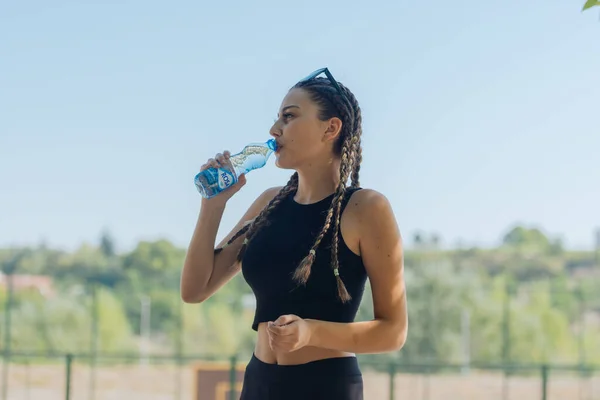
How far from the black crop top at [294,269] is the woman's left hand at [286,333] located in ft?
0.53

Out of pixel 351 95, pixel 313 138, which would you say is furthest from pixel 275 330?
pixel 351 95

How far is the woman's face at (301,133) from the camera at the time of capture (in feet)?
5.39

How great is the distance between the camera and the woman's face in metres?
1.64

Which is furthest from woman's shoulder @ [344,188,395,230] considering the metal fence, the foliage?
the foliage

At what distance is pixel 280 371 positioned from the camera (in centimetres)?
154

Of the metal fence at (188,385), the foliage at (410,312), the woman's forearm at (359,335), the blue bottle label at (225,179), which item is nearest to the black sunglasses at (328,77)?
the blue bottle label at (225,179)

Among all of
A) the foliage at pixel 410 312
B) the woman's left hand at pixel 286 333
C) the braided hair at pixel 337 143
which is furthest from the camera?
the foliage at pixel 410 312

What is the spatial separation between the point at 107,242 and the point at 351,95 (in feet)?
100

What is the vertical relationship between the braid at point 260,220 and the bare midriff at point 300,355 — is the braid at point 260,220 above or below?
above

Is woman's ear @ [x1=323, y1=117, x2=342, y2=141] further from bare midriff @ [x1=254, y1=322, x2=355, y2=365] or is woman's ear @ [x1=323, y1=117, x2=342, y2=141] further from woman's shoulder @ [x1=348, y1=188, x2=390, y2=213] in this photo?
bare midriff @ [x1=254, y1=322, x2=355, y2=365]

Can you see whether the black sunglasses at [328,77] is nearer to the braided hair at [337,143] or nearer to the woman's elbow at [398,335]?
the braided hair at [337,143]

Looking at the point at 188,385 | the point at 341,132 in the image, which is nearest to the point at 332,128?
the point at 341,132

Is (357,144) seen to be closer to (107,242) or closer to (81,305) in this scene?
(81,305)

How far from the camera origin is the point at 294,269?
157 centimetres
